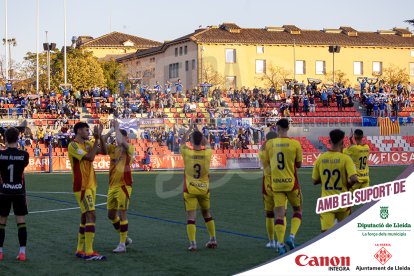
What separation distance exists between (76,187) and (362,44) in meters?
87.7

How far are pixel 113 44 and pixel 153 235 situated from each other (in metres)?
110

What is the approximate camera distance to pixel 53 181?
3538 cm

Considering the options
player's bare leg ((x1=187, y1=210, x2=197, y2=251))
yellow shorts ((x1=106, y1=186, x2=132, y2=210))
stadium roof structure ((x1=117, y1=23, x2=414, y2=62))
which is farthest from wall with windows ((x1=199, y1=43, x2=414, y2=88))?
player's bare leg ((x1=187, y1=210, x2=197, y2=251))

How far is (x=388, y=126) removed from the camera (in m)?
52.1

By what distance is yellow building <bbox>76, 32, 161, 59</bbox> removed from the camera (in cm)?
12281

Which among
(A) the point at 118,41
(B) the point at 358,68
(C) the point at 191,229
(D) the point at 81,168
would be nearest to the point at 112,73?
(A) the point at 118,41

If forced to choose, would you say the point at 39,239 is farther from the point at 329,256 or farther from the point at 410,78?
the point at 410,78

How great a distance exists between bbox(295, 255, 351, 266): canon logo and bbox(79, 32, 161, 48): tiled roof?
114m

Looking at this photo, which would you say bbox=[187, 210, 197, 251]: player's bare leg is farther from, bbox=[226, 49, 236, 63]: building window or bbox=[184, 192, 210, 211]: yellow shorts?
bbox=[226, 49, 236, 63]: building window

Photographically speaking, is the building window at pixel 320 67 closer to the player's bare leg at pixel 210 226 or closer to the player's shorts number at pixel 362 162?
the player's shorts number at pixel 362 162

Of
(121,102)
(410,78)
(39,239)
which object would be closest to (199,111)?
(121,102)

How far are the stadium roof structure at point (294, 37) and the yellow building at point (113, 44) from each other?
1889 cm

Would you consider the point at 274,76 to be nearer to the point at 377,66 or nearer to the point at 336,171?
the point at 377,66

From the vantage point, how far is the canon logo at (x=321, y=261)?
8641 mm
